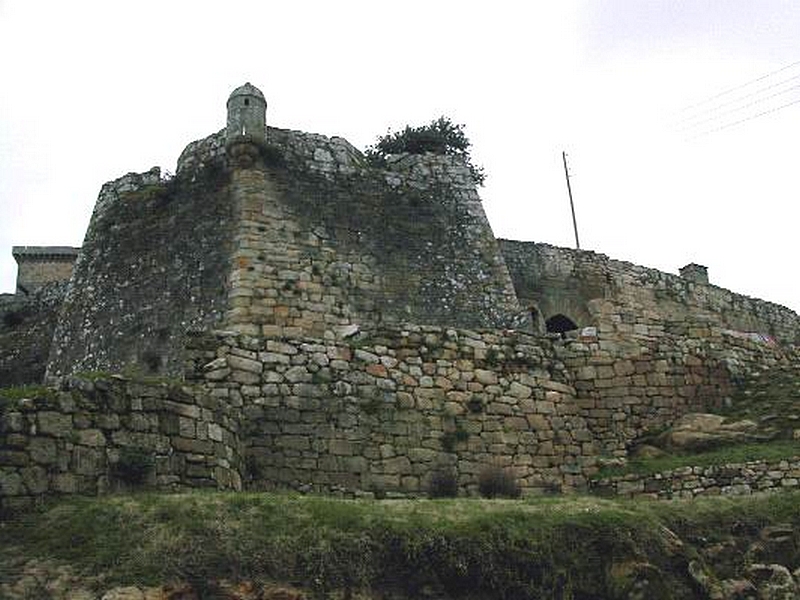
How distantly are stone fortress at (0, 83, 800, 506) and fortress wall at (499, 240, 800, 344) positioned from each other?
0.11m

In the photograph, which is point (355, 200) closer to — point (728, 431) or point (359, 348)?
point (359, 348)

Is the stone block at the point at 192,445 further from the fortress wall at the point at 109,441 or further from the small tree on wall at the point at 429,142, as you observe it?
the small tree on wall at the point at 429,142

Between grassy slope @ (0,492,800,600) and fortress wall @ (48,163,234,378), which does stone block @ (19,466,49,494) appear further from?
fortress wall @ (48,163,234,378)

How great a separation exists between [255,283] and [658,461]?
24.8ft

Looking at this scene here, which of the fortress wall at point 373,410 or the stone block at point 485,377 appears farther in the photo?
the stone block at point 485,377

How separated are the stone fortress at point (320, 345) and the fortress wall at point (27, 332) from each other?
0.06 meters

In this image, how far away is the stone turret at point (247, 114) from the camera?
68.7ft

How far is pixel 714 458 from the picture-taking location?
50.4ft

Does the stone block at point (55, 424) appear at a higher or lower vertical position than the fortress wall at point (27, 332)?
lower

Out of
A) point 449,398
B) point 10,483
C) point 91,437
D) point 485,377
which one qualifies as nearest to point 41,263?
point 485,377

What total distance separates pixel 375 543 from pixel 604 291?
19008 mm

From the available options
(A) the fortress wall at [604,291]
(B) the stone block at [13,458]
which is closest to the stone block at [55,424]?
(B) the stone block at [13,458]

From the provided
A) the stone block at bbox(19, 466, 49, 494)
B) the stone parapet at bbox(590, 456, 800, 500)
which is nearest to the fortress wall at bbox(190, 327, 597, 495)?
the stone parapet at bbox(590, 456, 800, 500)

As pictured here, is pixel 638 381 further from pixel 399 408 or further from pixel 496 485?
pixel 399 408
